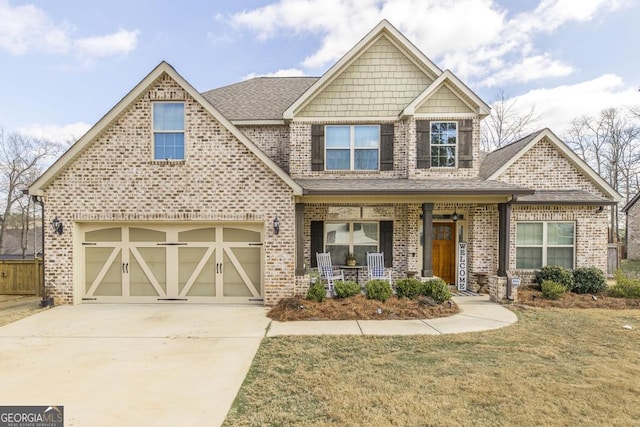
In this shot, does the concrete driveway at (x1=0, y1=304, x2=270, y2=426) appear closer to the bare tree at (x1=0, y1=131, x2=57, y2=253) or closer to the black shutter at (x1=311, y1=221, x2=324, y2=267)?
the black shutter at (x1=311, y1=221, x2=324, y2=267)

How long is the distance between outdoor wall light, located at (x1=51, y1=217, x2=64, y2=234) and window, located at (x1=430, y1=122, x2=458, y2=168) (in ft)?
35.2

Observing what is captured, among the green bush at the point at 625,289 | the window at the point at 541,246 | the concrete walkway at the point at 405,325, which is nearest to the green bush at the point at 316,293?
the concrete walkway at the point at 405,325

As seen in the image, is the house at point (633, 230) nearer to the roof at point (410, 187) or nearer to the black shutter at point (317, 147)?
the roof at point (410, 187)

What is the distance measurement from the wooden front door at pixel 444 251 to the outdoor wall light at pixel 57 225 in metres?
10.8

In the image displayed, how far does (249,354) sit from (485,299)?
7.18 metres

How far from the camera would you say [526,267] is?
33.9 feet

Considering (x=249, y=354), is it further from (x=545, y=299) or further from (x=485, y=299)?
(x=545, y=299)

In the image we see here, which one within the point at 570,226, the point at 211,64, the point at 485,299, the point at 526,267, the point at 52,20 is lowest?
the point at 485,299

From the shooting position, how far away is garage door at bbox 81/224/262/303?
870cm

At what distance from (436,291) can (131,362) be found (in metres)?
6.72

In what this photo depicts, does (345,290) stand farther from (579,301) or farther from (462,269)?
(579,301)

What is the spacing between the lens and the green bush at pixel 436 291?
319 inches

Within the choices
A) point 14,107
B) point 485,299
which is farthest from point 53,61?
point 485,299

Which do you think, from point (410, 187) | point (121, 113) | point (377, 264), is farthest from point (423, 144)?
point (121, 113)
